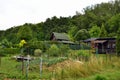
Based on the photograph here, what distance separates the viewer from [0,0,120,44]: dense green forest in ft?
196

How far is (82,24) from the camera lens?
6862 centimetres

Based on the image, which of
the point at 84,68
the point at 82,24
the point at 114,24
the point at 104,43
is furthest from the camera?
the point at 82,24

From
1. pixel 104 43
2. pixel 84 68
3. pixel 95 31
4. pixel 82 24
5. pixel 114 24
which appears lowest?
pixel 84 68

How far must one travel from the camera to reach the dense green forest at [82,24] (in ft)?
196

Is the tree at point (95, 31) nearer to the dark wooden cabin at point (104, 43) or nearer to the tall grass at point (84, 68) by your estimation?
the dark wooden cabin at point (104, 43)

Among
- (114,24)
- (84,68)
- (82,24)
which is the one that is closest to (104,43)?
(114,24)

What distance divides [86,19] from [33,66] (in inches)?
1980

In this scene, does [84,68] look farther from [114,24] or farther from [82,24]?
[82,24]

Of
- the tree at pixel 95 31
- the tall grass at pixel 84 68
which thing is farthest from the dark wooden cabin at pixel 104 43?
the tall grass at pixel 84 68

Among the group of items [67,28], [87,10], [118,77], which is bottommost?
[118,77]

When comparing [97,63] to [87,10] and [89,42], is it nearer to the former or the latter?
[89,42]

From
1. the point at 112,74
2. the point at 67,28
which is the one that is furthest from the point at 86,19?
→ the point at 112,74

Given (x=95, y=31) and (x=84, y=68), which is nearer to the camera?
(x=84, y=68)

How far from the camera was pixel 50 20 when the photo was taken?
80.3 meters
